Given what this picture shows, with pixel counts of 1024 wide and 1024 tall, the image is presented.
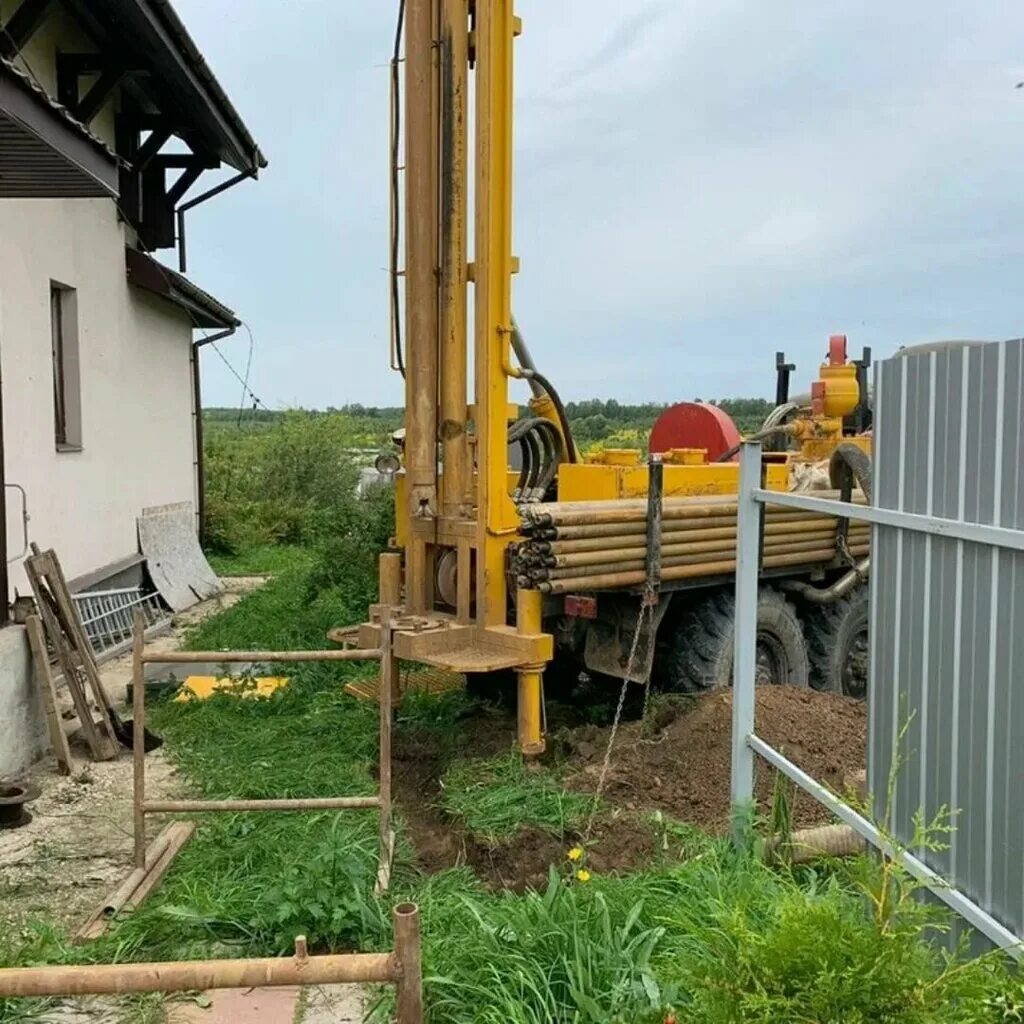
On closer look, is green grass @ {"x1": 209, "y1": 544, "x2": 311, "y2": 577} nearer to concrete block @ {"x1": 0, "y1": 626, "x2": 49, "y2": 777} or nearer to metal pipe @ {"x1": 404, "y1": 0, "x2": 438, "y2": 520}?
concrete block @ {"x1": 0, "y1": 626, "x2": 49, "y2": 777}

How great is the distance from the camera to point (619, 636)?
6.05 m

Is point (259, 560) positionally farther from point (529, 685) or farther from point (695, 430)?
point (529, 685)

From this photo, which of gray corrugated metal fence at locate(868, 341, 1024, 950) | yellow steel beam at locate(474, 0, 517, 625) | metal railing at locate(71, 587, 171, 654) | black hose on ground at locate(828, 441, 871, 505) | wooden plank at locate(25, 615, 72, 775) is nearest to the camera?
gray corrugated metal fence at locate(868, 341, 1024, 950)

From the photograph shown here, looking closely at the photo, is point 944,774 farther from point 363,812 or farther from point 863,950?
point 363,812

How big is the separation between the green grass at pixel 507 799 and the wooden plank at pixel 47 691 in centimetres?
222

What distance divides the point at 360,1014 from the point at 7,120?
339cm

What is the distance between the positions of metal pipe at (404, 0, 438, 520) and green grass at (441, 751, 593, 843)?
4.74 ft

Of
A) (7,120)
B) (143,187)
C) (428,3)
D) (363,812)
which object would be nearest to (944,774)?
(363,812)

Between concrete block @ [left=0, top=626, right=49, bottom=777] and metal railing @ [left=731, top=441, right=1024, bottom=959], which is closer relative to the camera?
metal railing @ [left=731, top=441, right=1024, bottom=959]

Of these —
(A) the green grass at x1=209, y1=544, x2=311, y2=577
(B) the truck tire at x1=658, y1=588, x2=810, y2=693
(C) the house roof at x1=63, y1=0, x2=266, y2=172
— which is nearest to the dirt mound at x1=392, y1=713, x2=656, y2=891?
(B) the truck tire at x1=658, y1=588, x2=810, y2=693

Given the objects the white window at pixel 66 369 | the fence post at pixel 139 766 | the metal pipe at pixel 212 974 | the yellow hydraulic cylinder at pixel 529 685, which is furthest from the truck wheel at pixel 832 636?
the white window at pixel 66 369

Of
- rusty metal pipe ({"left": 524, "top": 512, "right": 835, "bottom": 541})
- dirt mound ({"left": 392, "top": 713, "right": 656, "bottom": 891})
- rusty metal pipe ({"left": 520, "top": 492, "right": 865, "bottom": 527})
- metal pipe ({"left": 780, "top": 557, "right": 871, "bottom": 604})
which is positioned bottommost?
dirt mound ({"left": 392, "top": 713, "right": 656, "bottom": 891})

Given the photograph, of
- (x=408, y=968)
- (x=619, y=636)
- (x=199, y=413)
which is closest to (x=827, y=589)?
(x=619, y=636)

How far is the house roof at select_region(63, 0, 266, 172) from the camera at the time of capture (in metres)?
8.85
